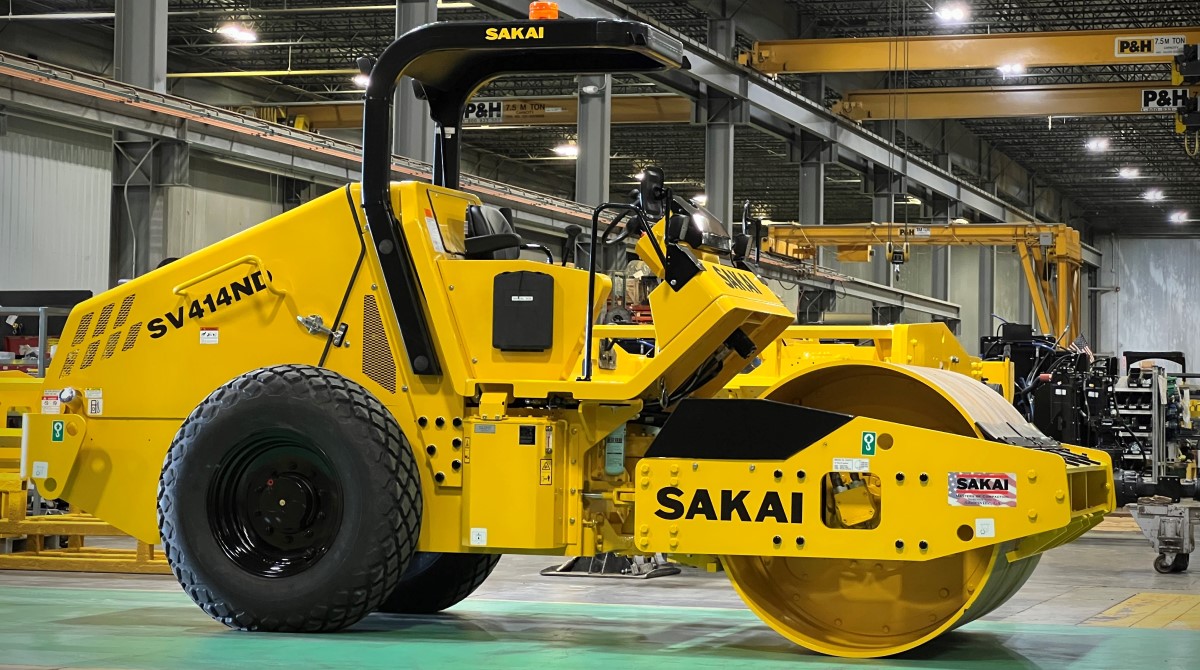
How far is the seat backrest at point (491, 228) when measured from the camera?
5941 mm

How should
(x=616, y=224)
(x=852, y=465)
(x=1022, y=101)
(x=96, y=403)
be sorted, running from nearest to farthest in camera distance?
(x=852, y=465)
(x=616, y=224)
(x=96, y=403)
(x=1022, y=101)

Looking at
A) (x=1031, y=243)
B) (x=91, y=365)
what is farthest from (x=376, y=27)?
(x=91, y=365)

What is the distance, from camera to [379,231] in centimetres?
569

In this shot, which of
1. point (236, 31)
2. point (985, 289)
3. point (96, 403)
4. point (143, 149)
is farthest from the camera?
point (985, 289)

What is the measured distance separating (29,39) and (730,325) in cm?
2227

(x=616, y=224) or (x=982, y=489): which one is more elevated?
(x=616, y=224)

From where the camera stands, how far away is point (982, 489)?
4988mm

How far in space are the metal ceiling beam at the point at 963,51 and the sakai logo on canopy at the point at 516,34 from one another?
61.5 ft

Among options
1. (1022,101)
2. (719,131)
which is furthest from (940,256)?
(719,131)

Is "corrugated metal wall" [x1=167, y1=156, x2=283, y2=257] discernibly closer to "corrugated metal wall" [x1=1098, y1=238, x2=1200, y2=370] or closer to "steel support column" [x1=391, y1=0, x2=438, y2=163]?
"steel support column" [x1=391, y1=0, x2=438, y2=163]

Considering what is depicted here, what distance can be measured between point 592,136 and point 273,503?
15.3m

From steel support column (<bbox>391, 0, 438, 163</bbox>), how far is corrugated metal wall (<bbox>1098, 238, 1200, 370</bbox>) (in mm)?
34808

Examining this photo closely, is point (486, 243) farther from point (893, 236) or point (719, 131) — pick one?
point (893, 236)

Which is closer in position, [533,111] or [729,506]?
[729,506]
